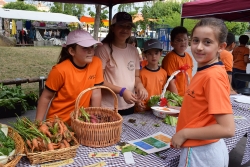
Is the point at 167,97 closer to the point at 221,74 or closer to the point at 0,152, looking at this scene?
the point at 221,74

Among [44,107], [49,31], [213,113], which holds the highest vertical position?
[49,31]

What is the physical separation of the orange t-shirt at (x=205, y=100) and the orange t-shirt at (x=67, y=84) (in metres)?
0.92

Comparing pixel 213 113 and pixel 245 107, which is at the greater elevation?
pixel 213 113

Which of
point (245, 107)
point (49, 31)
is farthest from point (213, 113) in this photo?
point (49, 31)

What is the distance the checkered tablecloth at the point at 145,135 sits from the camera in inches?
59.9

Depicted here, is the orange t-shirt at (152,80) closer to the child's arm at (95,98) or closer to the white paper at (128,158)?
the child's arm at (95,98)

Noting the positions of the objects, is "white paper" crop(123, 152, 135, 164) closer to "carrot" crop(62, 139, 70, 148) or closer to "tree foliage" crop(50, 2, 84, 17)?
"carrot" crop(62, 139, 70, 148)

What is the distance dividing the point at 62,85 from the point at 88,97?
268mm

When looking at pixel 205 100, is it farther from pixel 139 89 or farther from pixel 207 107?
pixel 139 89

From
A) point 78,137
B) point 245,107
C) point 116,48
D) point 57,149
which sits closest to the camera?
point 57,149

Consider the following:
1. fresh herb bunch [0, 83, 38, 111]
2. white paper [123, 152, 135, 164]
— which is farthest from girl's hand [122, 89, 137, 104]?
fresh herb bunch [0, 83, 38, 111]

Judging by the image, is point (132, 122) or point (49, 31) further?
point (49, 31)

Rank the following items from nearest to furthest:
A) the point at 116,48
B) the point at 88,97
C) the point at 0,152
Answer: the point at 0,152 < the point at 88,97 < the point at 116,48

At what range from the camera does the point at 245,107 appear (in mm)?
2932
